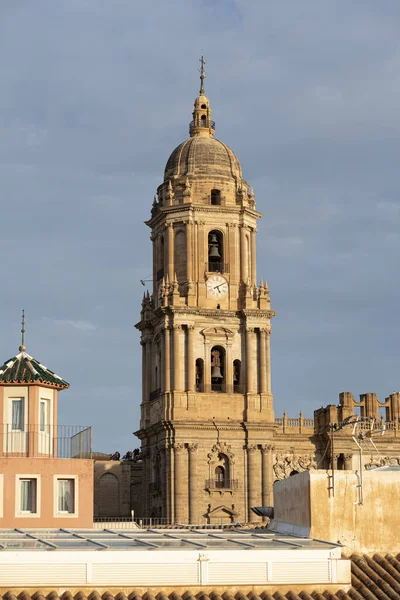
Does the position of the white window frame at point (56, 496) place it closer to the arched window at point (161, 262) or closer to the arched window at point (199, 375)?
the arched window at point (199, 375)

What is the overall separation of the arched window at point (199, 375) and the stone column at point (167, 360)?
2412 mm

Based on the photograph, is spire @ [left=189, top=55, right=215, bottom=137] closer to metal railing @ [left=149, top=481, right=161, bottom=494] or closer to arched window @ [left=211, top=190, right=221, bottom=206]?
arched window @ [left=211, top=190, right=221, bottom=206]

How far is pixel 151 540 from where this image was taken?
120 ft

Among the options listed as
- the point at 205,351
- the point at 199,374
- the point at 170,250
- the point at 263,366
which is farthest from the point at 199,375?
the point at 170,250

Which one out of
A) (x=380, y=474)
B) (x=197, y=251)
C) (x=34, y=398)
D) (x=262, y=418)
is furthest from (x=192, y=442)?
(x=380, y=474)

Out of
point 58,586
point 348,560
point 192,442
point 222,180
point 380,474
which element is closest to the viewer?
point 58,586

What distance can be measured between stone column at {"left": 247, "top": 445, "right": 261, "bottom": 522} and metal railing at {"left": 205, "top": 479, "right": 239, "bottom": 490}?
1.07 metres

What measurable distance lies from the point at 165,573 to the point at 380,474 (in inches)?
313

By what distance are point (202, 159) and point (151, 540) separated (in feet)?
236

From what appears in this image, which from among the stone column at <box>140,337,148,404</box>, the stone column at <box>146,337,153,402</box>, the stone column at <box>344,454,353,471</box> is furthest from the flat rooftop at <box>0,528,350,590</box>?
the stone column at <box>140,337,148,404</box>

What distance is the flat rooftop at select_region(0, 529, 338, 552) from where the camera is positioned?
34438 mm

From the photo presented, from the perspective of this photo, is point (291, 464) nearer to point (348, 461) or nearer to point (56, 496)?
point (348, 461)

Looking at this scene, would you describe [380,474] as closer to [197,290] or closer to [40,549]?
[40,549]

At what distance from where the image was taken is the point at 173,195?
344 ft
